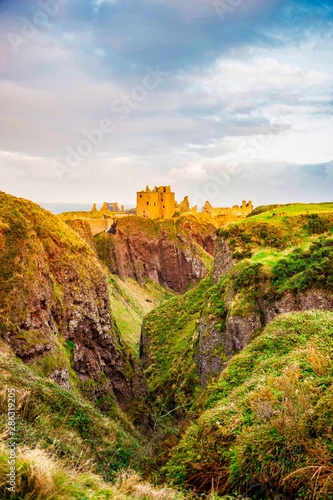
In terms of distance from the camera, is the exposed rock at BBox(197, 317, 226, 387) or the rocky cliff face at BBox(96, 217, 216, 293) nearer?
the exposed rock at BBox(197, 317, 226, 387)

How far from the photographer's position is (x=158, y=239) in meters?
77.9

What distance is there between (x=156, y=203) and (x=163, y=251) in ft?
64.4

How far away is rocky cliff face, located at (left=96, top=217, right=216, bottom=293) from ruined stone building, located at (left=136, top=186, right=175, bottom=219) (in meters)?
10.2

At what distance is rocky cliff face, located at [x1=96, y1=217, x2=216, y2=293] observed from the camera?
71188 millimetres

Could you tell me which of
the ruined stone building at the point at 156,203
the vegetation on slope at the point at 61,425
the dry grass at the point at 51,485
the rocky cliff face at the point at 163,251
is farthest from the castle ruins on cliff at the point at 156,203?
the dry grass at the point at 51,485

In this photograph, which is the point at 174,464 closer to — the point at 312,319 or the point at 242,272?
the point at 312,319

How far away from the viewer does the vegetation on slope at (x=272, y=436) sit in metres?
5.91

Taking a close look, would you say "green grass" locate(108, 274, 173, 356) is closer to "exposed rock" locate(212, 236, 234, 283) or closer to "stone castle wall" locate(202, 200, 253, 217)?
"exposed rock" locate(212, 236, 234, 283)

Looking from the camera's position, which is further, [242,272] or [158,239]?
[158,239]

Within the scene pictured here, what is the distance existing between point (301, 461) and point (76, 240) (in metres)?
27.4

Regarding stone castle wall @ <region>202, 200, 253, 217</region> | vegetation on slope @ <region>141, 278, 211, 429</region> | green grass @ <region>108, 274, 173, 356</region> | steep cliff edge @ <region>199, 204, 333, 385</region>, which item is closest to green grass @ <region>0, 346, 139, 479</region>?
vegetation on slope @ <region>141, 278, 211, 429</region>

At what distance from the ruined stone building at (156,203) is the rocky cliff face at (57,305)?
61.2m

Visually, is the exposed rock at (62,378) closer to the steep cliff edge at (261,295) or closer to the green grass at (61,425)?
the green grass at (61,425)

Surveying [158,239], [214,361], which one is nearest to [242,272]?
[214,361]
